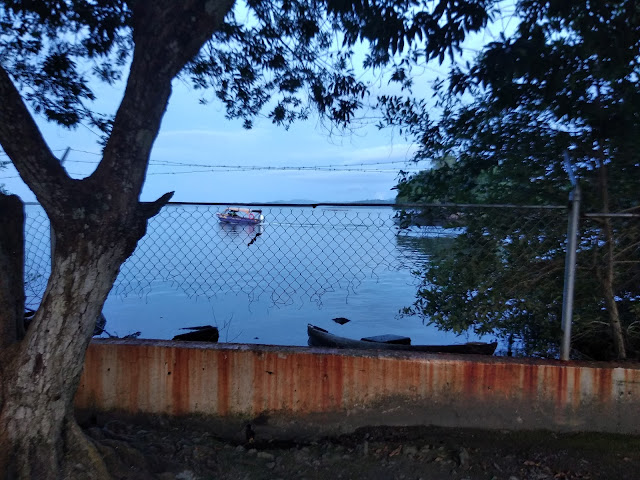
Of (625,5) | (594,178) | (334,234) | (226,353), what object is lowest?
(226,353)

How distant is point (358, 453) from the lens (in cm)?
329

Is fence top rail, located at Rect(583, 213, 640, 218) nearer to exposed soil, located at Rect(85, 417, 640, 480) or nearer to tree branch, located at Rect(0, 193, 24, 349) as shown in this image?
exposed soil, located at Rect(85, 417, 640, 480)

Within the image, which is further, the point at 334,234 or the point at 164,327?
the point at 164,327

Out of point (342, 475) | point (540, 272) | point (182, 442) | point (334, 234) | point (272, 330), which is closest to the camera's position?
point (342, 475)

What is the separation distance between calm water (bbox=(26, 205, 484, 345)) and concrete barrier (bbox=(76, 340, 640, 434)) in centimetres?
105

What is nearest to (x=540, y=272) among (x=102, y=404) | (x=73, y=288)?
(x=73, y=288)

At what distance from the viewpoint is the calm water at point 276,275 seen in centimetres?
425

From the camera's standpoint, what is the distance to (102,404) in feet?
12.0

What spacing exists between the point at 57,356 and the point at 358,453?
193 centimetres

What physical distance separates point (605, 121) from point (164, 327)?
8031mm

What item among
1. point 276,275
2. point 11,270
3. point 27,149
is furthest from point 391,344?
point 27,149

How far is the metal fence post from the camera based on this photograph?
3.34m

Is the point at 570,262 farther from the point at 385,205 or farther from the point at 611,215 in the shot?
the point at 385,205

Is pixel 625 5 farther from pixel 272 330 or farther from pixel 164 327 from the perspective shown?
pixel 164 327
